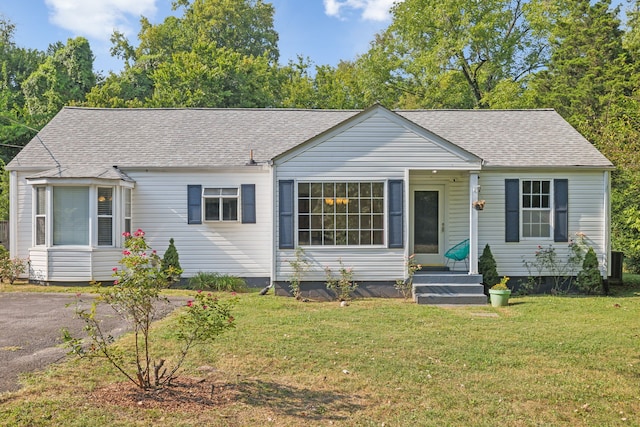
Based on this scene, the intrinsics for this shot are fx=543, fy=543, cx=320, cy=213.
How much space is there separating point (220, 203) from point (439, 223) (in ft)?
18.2

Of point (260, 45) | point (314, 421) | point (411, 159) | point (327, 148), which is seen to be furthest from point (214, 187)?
point (260, 45)

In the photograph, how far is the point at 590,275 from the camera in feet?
41.8

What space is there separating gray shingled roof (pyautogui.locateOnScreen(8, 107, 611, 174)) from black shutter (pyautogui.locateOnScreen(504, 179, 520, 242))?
56cm

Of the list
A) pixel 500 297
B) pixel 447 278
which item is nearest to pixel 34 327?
pixel 447 278

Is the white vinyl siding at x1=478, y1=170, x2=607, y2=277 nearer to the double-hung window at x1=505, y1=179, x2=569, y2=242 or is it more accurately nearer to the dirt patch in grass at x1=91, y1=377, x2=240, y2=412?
the double-hung window at x1=505, y1=179, x2=569, y2=242

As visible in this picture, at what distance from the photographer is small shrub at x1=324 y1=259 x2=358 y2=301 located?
11.8m

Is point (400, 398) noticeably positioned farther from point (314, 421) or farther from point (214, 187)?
point (214, 187)

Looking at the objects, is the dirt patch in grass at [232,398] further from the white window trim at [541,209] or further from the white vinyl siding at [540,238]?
the white window trim at [541,209]

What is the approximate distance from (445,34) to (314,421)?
89.6ft

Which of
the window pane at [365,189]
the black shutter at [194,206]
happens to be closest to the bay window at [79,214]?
the black shutter at [194,206]

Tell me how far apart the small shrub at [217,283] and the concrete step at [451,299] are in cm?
437

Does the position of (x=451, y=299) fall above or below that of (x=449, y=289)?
below

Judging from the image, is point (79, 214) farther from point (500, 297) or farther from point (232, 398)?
point (500, 297)

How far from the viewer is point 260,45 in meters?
45.9
